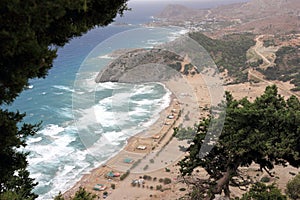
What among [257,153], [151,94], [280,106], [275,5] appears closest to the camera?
[257,153]

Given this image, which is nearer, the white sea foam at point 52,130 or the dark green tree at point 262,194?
the dark green tree at point 262,194

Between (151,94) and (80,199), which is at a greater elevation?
(80,199)

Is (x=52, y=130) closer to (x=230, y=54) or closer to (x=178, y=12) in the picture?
(x=230, y=54)

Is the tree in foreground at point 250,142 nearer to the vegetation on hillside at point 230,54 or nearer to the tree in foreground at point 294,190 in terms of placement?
the tree in foreground at point 294,190

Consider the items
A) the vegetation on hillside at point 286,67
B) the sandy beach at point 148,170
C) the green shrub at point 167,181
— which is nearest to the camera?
the sandy beach at point 148,170

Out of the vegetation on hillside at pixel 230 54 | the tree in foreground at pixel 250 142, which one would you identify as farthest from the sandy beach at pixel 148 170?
the vegetation on hillside at pixel 230 54

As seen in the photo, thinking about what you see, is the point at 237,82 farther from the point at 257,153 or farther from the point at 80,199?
the point at 80,199

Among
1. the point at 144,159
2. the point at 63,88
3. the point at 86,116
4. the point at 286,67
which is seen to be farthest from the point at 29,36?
the point at 286,67

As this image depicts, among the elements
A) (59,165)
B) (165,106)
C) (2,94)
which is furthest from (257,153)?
(165,106)
